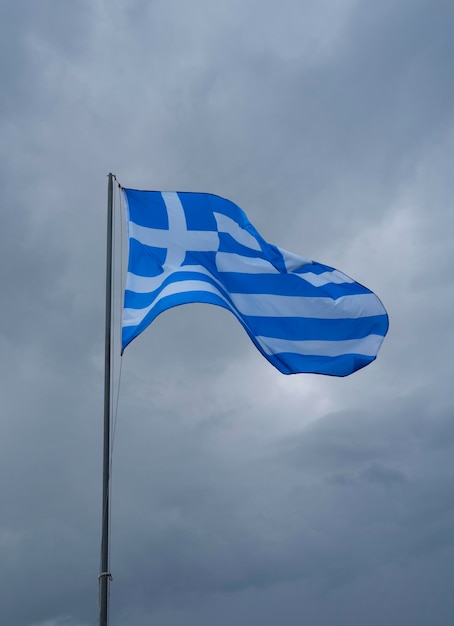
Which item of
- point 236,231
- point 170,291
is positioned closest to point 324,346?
point 236,231

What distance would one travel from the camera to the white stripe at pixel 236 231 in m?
33.6

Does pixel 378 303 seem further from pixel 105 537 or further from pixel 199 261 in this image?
pixel 105 537

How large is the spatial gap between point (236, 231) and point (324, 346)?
5.86m

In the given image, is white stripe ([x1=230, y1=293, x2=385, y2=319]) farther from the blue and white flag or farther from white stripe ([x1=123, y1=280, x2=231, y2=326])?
white stripe ([x1=123, y1=280, x2=231, y2=326])

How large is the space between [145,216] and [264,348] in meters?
6.79

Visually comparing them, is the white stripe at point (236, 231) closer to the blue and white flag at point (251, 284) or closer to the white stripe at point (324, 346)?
the blue and white flag at point (251, 284)

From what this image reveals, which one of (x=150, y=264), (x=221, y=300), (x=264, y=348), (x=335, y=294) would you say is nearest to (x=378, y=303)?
(x=335, y=294)

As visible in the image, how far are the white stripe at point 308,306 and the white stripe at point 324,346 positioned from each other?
3.73ft

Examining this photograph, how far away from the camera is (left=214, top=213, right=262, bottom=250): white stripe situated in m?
33.6

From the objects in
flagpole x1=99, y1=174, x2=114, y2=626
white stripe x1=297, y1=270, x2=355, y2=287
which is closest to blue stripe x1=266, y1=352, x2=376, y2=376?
white stripe x1=297, y1=270, x2=355, y2=287

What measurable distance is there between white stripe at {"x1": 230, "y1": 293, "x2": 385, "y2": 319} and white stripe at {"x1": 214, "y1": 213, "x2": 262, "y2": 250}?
228 centimetres

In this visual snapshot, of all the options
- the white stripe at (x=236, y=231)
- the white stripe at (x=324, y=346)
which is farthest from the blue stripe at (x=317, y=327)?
the white stripe at (x=236, y=231)

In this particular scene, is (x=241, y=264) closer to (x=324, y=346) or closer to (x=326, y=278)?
(x=326, y=278)

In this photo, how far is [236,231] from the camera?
3416 cm
